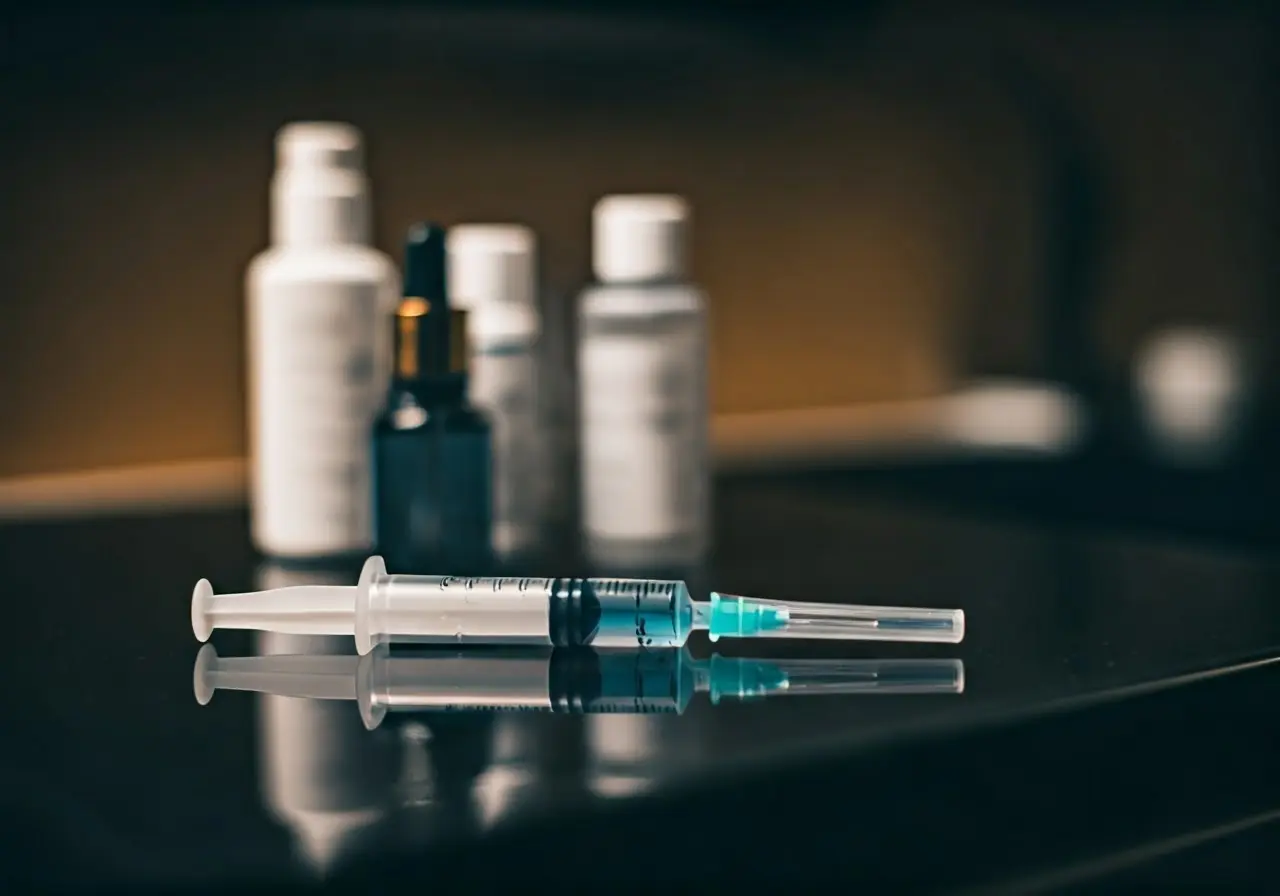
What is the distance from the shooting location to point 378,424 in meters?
0.92

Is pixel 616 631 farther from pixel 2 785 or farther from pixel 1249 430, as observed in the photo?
pixel 1249 430

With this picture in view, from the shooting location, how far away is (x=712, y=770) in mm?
541

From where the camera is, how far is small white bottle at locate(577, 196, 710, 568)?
97 centimetres

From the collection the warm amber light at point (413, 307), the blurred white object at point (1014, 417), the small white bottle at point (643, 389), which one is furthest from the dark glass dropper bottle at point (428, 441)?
the blurred white object at point (1014, 417)

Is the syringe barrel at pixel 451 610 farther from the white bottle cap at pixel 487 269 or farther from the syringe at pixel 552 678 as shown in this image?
the white bottle cap at pixel 487 269

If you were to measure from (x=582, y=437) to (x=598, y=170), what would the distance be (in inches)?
20.7

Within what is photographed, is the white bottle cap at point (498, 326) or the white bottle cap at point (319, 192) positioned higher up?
the white bottle cap at point (319, 192)

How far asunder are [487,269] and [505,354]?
6 centimetres

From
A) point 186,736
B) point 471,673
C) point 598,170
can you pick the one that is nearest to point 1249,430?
point 598,170

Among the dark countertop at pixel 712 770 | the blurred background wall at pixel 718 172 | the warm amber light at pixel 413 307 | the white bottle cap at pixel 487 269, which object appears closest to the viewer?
the dark countertop at pixel 712 770

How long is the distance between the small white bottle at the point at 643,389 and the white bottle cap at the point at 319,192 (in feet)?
0.52

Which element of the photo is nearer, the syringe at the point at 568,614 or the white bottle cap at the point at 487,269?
the syringe at the point at 568,614

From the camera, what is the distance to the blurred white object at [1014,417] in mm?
1643

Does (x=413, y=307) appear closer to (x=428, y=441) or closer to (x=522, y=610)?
(x=428, y=441)
